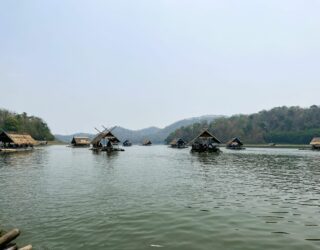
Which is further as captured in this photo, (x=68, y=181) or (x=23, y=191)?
(x=68, y=181)

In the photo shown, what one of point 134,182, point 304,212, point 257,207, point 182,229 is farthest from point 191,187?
point 182,229

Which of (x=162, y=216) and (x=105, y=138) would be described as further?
(x=105, y=138)

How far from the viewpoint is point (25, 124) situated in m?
154

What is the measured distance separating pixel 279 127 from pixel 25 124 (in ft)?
471

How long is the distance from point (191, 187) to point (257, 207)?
22.7ft

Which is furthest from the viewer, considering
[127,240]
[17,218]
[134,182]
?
[134,182]

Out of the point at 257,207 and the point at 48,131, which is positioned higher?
the point at 48,131

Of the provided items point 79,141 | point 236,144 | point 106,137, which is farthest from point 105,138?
point 236,144

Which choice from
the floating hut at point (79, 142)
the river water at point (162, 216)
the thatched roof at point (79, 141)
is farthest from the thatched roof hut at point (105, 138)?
the river water at point (162, 216)

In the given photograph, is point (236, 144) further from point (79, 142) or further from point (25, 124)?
point (25, 124)

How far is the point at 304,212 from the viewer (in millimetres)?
14398

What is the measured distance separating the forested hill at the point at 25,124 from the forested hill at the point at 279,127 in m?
111

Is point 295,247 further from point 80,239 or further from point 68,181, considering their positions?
point 68,181

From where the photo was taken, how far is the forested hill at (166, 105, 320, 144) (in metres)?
157
